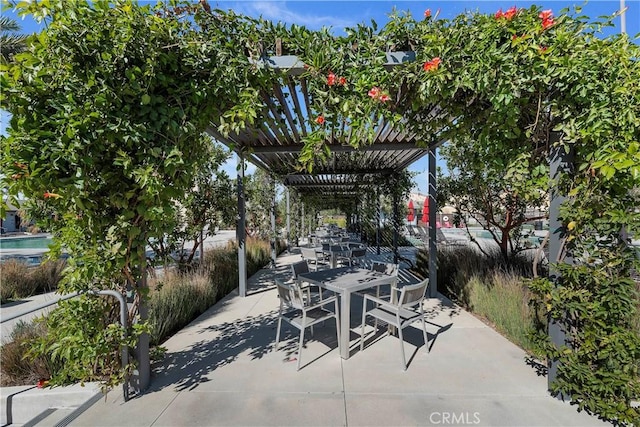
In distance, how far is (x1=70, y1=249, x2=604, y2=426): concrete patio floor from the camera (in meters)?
2.21

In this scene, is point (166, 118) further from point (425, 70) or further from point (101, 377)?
point (101, 377)

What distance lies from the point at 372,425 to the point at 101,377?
2131mm

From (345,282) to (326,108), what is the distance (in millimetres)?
1945

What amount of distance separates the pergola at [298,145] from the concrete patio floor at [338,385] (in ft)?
6.46

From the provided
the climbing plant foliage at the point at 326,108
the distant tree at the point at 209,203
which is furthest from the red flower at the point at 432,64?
the distant tree at the point at 209,203

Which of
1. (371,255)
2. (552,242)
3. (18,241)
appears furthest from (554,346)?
(18,241)

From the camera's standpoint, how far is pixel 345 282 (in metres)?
3.52

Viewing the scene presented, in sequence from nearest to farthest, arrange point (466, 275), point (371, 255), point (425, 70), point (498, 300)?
1. point (425, 70)
2. point (498, 300)
3. point (466, 275)
4. point (371, 255)

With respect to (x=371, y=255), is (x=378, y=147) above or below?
above

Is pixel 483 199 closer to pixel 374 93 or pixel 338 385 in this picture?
pixel 374 93

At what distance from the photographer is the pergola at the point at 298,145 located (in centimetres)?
267

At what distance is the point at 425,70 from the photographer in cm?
230

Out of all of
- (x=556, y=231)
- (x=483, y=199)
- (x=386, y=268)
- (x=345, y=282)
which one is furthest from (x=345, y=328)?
(x=483, y=199)

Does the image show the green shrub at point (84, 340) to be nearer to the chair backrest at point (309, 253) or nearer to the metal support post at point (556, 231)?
the metal support post at point (556, 231)
